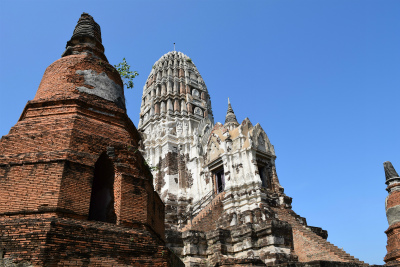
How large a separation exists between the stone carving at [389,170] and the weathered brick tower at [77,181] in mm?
12275

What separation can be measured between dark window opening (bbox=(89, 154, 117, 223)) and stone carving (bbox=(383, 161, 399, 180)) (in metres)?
13.7

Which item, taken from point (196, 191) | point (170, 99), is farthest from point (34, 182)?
point (170, 99)

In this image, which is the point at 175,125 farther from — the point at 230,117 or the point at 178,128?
the point at 230,117

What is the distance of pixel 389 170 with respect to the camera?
15.6 meters

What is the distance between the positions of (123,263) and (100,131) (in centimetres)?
255

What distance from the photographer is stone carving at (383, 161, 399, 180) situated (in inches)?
603

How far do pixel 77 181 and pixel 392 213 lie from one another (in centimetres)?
1372

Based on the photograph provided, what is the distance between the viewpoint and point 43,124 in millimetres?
6273

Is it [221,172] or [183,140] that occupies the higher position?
[183,140]

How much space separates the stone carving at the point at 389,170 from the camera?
15.3 metres

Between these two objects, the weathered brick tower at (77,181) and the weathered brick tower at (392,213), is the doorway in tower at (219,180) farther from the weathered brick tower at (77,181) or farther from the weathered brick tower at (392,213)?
the weathered brick tower at (77,181)

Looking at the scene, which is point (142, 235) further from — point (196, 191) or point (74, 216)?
point (196, 191)

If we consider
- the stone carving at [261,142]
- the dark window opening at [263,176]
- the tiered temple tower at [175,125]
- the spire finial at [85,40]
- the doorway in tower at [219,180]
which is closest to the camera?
the spire finial at [85,40]

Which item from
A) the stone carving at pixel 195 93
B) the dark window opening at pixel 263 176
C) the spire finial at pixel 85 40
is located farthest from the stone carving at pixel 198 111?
the spire finial at pixel 85 40
